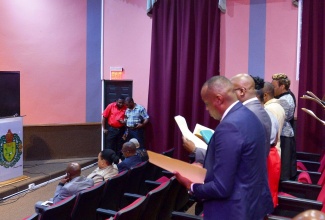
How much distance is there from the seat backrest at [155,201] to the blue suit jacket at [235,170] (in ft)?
3.60

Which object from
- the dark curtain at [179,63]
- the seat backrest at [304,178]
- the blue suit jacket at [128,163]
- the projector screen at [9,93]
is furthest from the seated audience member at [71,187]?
the dark curtain at [179,63]

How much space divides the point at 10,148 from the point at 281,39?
3885 millimetres

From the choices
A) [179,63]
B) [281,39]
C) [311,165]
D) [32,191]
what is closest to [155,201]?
[311,165]

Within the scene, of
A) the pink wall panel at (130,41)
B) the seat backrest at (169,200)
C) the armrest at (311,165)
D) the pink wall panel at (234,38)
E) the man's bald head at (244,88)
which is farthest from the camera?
the pink wall panel at (130,41)

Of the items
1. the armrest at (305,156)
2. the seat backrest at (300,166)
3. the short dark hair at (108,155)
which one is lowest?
the seat backrest at (300,166)

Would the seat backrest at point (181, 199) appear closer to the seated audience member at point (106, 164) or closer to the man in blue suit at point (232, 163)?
the seated audience member at point (106, 164)

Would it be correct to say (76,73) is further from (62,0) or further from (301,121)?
(301,121)

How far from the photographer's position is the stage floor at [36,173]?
504cm

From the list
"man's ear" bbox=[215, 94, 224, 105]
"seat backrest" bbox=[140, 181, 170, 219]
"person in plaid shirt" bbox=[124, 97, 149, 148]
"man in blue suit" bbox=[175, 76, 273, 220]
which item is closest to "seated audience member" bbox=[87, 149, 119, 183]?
"seat backrest" bbox=[140, 181, 170, 219]

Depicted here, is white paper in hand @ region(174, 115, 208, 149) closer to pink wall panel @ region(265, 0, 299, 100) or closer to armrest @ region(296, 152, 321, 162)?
armrest @ region(296, 152, 321, 162)

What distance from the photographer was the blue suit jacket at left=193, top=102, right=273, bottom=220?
6.00 feet

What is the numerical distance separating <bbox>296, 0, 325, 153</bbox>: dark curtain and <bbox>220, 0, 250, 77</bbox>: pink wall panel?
0.84m

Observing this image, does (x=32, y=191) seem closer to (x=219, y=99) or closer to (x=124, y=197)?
(x=124, y=197)

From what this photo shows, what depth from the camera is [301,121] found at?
222 inches
